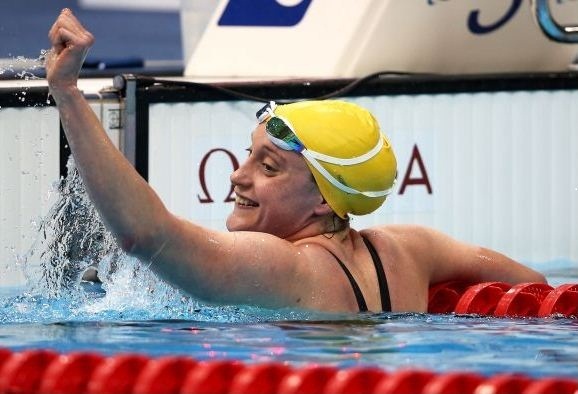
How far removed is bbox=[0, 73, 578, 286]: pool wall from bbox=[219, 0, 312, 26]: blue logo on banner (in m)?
0.46

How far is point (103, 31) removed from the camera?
36.0 feet

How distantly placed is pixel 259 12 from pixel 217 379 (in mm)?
3359

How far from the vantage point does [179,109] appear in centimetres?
509

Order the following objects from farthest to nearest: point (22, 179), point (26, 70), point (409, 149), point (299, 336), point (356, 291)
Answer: point (26, 70), point (409, 149), point (22, 179), point (356, 291), point (299, 336)

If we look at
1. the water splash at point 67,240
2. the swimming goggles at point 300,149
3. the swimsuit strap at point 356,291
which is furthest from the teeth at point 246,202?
the water splash at point 67,240

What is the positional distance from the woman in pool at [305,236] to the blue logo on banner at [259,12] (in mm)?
2068

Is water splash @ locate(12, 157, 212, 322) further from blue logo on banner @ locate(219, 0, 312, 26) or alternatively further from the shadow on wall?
the shadow on wall

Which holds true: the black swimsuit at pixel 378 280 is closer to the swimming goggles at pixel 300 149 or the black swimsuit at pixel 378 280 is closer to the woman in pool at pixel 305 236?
the woman in pool at pixel 305 236

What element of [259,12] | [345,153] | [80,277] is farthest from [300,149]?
[259,12]

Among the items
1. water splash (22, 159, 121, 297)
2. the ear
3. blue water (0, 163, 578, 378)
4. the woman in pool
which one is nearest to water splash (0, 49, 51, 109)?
water splash (22, 159, 121, 297)

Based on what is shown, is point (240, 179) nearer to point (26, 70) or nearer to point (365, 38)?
point (365, 38)

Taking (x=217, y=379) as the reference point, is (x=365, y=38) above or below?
above

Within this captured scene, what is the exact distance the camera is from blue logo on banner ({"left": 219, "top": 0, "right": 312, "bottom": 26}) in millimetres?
5621

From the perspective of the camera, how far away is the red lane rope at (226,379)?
2371 millimetres
